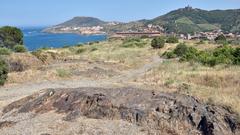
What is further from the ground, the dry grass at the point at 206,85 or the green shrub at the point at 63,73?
the dry grass at the point at 206,85

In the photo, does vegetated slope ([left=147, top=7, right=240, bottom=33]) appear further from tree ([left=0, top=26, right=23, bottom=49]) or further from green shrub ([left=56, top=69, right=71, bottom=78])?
Result: green shrub ([left=56, top=69, right=71, bottom=78])

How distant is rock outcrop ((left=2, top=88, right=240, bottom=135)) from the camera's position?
11789 millimetres

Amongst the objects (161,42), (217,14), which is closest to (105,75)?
(161,42)

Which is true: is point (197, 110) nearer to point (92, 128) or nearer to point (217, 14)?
point (92, 128)

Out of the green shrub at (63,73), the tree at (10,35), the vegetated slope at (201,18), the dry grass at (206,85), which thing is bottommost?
the vegetated slope at (201,18)

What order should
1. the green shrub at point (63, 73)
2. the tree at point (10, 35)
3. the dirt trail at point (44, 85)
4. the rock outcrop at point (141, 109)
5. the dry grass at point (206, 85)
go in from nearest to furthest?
the rock outcrop at point (141, 109) < the dry grass at point (206, 85) < the dirt trail at point (44, 85) < the green shrub at point (63, 73) < the tree at point (10, 35)

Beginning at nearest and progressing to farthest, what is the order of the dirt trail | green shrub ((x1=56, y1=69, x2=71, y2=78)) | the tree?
the dirt trail < green shrub ((x1=56, y1=69, x2=71, y2=78)) < the tree

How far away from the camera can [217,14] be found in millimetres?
192500

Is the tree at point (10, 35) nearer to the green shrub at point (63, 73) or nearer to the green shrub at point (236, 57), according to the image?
the green shrub at point (63, 73)

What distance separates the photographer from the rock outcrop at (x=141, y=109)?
11.8 meters

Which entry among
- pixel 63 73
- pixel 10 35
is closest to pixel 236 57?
pixel 63 73

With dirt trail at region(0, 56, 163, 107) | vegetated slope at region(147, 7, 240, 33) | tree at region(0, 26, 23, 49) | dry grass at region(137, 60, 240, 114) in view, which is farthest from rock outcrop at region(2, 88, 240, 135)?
vegetated slope at region(147, 7, 240, 33)

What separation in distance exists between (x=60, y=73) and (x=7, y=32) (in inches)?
1308

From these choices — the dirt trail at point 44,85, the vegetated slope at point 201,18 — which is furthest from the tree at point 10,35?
the vegetated slope at point 201,18
